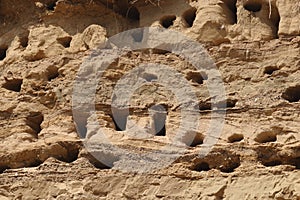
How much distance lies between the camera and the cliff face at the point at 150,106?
7.56m

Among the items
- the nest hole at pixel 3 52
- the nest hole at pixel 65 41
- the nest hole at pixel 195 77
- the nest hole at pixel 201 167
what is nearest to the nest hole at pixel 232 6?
the nest hole at pixel 195 77

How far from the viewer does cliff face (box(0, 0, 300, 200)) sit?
756 cm

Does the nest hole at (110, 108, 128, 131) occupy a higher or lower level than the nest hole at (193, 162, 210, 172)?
higher

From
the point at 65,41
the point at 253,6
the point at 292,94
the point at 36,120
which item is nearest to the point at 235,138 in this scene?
the point at 292,94

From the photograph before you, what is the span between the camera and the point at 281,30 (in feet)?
27.2

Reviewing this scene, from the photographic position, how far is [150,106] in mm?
8172

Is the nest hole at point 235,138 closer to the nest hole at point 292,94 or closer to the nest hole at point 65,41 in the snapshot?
the nest hole at point 292,94

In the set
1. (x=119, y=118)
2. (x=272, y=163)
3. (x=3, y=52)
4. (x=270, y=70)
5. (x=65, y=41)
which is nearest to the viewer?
(x=272, y=163)

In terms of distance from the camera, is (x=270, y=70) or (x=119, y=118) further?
(x=119, y=118)

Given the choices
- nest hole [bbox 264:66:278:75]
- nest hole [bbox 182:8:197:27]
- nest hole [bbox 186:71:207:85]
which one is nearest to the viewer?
nest hole [bbox 264:66:278:75]

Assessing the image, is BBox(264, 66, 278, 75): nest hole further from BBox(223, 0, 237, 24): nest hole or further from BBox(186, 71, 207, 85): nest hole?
BBox(223, 0, 237, 24): nest hole

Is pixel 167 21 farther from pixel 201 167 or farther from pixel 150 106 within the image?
pixel 201 167

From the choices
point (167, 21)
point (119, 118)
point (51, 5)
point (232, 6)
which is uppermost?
point (51, 5)

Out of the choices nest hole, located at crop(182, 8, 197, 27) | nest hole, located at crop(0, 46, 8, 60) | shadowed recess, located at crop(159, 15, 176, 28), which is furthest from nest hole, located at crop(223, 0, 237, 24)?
nest hole, located at crop(0, 46, 8, 60)
